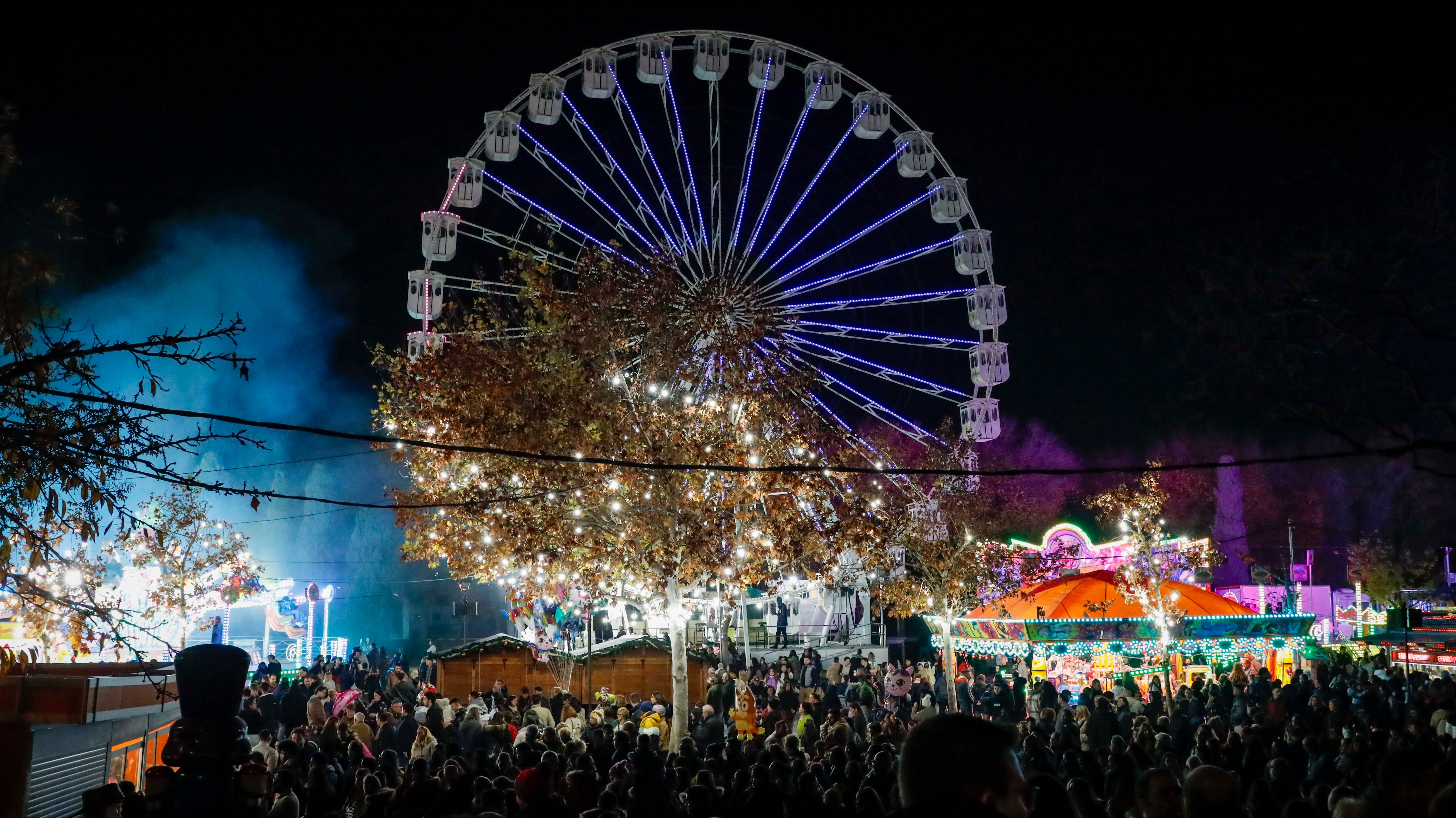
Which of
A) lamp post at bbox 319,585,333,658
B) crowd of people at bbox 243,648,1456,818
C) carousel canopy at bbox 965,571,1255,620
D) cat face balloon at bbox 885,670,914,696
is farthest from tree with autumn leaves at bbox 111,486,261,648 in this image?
carousel canopy at bbox 965,571,1255,620

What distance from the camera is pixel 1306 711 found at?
17.8 m

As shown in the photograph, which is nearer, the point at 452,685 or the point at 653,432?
the point at 653,432

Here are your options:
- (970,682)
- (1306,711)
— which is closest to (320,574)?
(970,682)

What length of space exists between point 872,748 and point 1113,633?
16684mm

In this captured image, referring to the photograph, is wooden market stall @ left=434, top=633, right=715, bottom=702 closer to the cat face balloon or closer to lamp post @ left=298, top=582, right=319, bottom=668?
the cat face balloon

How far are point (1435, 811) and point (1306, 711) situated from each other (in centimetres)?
1512

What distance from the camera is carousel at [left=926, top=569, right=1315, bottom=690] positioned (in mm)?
25594

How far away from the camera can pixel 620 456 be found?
1786 centimetres

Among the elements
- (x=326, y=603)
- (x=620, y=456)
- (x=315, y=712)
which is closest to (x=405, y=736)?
(x=315, y=712)

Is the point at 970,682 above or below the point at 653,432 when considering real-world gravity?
below

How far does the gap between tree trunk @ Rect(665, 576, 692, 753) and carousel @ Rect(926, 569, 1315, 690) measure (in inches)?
407

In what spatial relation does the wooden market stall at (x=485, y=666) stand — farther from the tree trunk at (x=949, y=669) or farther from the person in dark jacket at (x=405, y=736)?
the person in dark jacket at (x=405, y=736)

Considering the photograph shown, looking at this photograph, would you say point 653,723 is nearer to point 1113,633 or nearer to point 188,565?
point 1113,633

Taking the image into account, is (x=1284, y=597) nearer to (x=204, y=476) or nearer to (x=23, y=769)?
(x=23, y=769)
